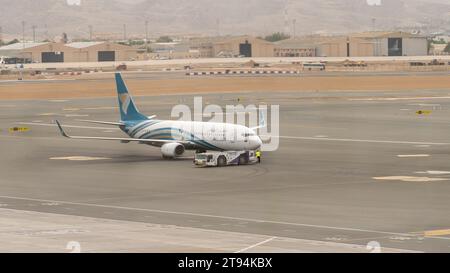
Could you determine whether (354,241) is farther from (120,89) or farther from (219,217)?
(120,89)

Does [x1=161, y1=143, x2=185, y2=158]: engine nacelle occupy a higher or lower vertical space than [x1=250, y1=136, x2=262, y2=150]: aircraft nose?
lower

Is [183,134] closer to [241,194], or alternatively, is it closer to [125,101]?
[125,101]

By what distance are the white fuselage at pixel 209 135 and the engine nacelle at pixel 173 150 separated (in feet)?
1.78

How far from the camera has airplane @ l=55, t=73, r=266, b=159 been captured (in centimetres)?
8531

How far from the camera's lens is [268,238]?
50.8 metres

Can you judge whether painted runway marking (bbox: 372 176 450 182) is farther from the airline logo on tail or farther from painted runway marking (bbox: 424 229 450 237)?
the airline logo on tail

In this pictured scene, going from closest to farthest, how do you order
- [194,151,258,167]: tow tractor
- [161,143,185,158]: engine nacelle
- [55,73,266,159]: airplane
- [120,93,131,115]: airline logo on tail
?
[194,151,258,167]: tow tractor → [55,73,266,159]: airplane → [161,143,185,158]: engine nacelle → [120,93,131,115]: airline logo on tail

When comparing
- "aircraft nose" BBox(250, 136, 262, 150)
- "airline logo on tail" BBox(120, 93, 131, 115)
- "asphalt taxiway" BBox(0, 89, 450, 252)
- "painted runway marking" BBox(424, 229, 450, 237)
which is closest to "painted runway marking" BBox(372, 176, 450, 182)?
"asphalt taxiway" BBox(0, 89, 450, 252)

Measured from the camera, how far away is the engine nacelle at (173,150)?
88375 mm

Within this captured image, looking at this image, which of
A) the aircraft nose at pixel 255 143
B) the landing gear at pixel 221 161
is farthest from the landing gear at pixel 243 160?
the landing gear at pixel 221 161

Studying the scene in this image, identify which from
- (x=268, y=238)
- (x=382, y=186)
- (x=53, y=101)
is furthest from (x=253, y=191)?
(x=53, y=101)

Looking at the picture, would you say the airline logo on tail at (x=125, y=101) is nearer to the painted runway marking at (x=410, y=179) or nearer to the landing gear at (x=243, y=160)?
the landing gear at (x=243, y=160)

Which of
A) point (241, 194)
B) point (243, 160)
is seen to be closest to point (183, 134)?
point (243, 160)
